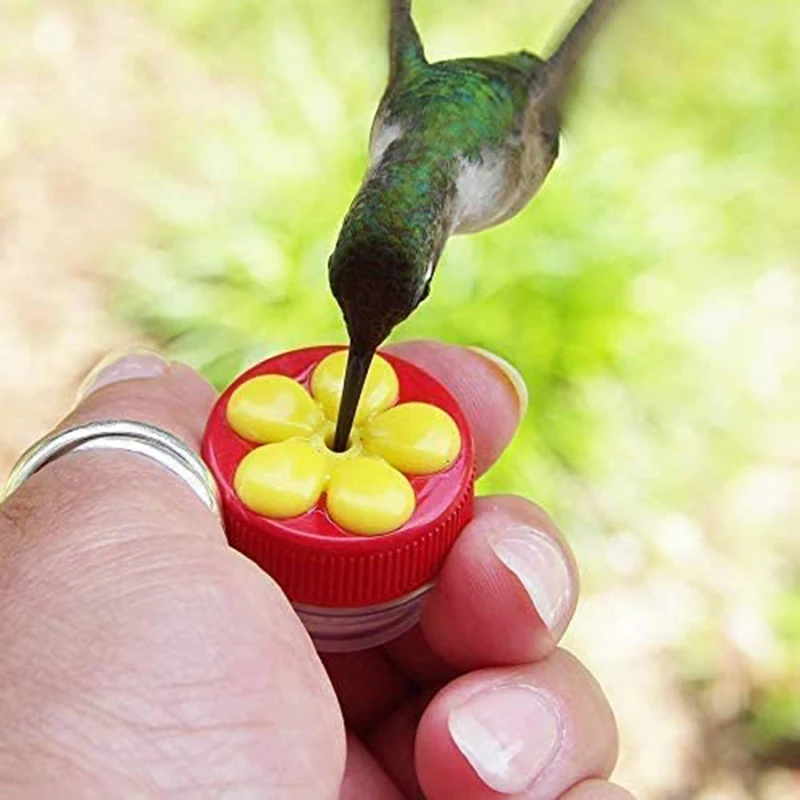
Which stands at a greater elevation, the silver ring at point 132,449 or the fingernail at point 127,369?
the silver ring at point 132,449

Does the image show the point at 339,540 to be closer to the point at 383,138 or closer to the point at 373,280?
the point at 373,280

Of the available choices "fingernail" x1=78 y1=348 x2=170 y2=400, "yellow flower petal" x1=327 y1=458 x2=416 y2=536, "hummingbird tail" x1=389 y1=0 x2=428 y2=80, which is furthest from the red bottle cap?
"hummingbird tail" x1=389 y1=0 x2=428 y2=80

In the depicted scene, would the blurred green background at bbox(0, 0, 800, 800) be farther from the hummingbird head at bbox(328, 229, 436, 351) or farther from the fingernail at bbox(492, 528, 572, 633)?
the hummingbird head at bbox(328, 229, 436, 351)

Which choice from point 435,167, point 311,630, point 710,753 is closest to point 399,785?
point 311,630

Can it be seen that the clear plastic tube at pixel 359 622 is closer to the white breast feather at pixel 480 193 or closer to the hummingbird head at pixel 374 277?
the hummingbird head at pixel 374 277

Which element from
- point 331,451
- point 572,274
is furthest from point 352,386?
point 572,274

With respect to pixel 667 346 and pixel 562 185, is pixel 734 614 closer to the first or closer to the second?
pixel 667 346

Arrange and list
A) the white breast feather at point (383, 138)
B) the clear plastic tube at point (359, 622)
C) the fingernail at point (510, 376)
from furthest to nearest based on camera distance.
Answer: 1. the fingernail at point (510, 376)
2. the white breast feather at point (383, 138)
3. the clear plastic tube at point (359, 622)

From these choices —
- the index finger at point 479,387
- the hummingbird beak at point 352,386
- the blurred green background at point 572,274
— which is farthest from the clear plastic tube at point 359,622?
the blurred green background at point 572,274
